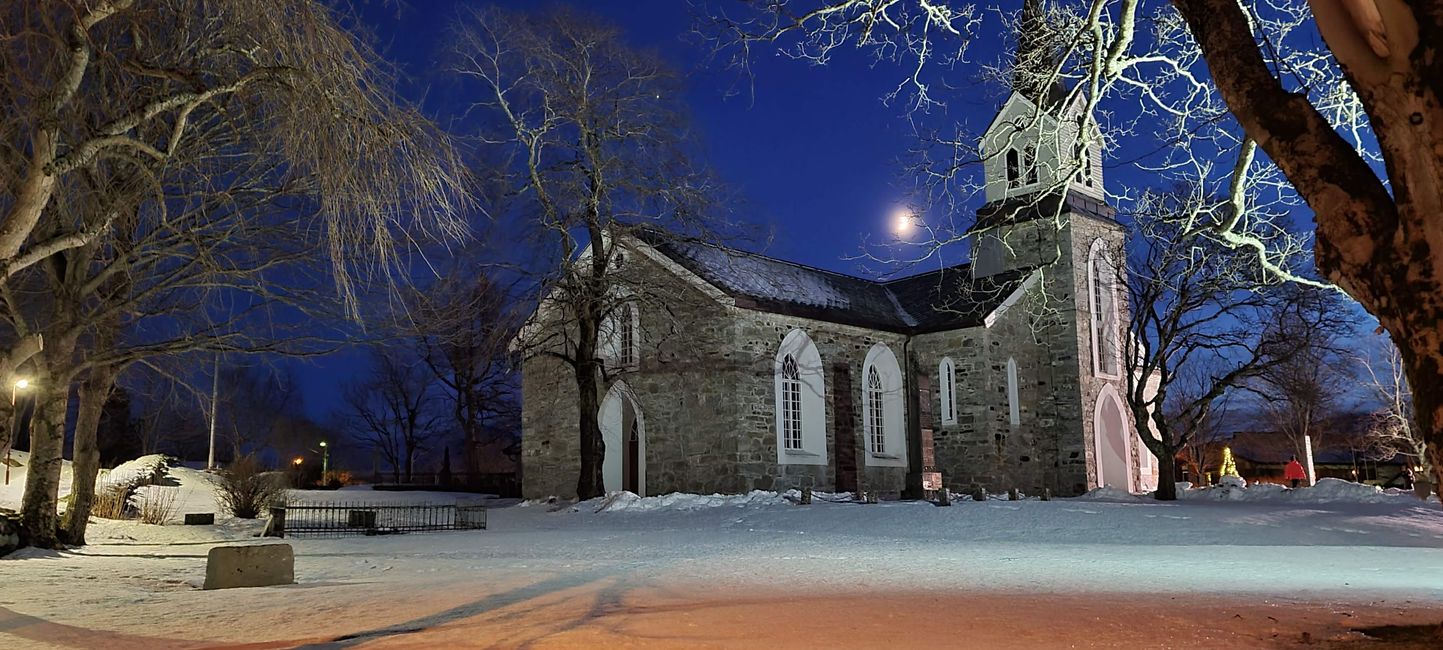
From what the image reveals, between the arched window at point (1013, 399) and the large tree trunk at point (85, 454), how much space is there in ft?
75.0

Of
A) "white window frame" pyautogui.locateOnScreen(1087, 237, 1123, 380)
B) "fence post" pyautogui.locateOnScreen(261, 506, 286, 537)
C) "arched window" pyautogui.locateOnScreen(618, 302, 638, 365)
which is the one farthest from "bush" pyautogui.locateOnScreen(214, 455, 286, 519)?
"white window frame" pyautogui.locateOnScreen(1087, 237, 1123, 380)

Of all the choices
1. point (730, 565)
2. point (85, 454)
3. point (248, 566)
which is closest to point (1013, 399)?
point (730, 565)

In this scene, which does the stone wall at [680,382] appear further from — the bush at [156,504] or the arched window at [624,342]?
the bush at [156,504]

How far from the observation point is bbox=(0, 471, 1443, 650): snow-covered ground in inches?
298

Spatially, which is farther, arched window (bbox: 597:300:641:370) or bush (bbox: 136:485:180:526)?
arched window (bbox: 597:300:641:370)

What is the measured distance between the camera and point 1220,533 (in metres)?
15.7

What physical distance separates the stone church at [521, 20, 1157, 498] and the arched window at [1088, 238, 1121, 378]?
0.07m

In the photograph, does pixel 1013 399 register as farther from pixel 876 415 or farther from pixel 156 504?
pixel 156 504

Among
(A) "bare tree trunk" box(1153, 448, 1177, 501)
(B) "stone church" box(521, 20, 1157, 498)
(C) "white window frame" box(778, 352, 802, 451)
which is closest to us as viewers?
(A) "bare tree trunk" box(1153, 448, 1177, 501)

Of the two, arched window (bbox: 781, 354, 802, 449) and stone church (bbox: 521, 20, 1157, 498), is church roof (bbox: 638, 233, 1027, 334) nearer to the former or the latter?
stone church (bbox: 521, 20, 1157, 498)

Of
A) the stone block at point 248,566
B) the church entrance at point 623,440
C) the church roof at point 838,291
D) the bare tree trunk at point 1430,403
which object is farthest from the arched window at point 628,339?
the bare tree trunk at point 1430,403

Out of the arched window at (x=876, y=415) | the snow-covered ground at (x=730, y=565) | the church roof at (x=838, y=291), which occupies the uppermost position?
the church roof at (x=838, y=291)

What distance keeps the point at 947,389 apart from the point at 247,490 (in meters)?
19.4

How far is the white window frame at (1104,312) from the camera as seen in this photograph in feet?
98.9
